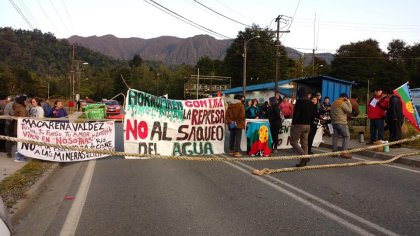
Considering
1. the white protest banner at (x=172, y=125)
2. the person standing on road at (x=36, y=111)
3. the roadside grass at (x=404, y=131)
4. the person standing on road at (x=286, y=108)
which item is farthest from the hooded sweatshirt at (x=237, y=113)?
the roadside grass at (x=404, y=131)

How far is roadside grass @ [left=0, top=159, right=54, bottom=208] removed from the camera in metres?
7.37

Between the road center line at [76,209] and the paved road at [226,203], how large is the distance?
15 millimetres

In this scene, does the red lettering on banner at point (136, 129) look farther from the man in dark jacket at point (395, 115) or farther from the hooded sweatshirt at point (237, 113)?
the man in dark jacket at point (395, 115)

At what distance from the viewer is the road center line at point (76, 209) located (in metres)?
5.77

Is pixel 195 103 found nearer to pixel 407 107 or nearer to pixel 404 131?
pixel 407 107

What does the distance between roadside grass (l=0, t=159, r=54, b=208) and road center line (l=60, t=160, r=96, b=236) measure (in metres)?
0.91

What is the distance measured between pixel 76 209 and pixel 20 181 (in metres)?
2.49

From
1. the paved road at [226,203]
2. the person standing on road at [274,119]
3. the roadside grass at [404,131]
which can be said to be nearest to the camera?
the paved road at [226,203]

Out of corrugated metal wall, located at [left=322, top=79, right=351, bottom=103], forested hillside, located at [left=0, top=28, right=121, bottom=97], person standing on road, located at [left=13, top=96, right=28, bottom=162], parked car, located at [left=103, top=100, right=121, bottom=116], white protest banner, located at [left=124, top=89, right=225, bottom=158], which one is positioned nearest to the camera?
white protest banner, located at [left=124, top=89, right=225, bottom=158]

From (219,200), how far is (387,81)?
3024 inches

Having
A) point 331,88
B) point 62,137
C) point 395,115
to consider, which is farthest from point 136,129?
point 331,88

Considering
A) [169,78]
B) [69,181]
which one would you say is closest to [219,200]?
[69,181]

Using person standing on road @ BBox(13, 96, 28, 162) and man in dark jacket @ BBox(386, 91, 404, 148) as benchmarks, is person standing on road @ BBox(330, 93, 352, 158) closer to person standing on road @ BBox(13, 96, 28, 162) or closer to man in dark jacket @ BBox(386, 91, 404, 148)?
man in dark jacket @ BBox(386, 91, 404, 148)

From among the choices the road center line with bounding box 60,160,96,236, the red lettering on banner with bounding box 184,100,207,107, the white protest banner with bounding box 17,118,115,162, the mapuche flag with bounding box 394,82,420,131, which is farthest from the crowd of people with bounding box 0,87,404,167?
the road center line with bounding box 60,160,96,236
